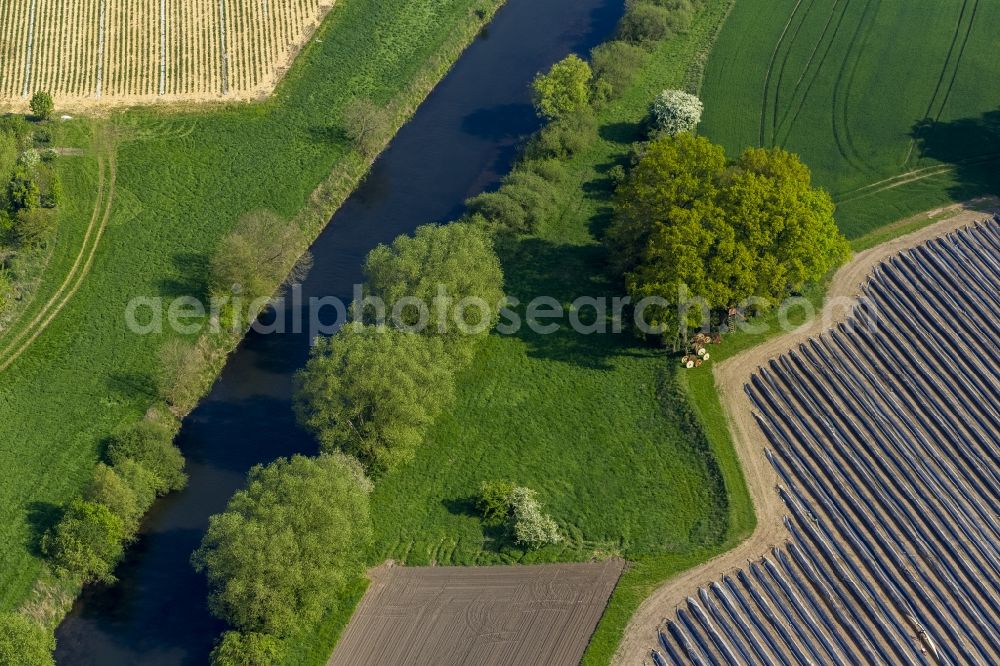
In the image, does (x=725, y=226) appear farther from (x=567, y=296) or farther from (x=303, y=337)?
(x=303, y=337)

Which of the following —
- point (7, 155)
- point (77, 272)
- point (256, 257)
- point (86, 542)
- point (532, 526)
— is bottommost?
point (86, 542)

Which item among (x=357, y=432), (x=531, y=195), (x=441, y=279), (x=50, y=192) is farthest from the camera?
(x=50, y=192)

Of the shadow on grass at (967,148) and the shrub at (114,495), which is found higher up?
the shadow on grass at (967,148)

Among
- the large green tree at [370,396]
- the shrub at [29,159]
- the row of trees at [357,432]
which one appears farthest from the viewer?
the shrub at [29,159]

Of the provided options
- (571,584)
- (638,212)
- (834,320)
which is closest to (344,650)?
(571,584)

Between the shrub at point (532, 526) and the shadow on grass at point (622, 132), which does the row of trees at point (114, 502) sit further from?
the shadow on grass at point (622, 132)

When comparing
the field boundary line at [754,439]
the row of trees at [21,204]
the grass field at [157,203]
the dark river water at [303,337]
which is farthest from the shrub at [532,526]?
the row of trees at [21,204]

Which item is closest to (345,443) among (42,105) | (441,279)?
(441,279)

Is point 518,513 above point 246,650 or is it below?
above
